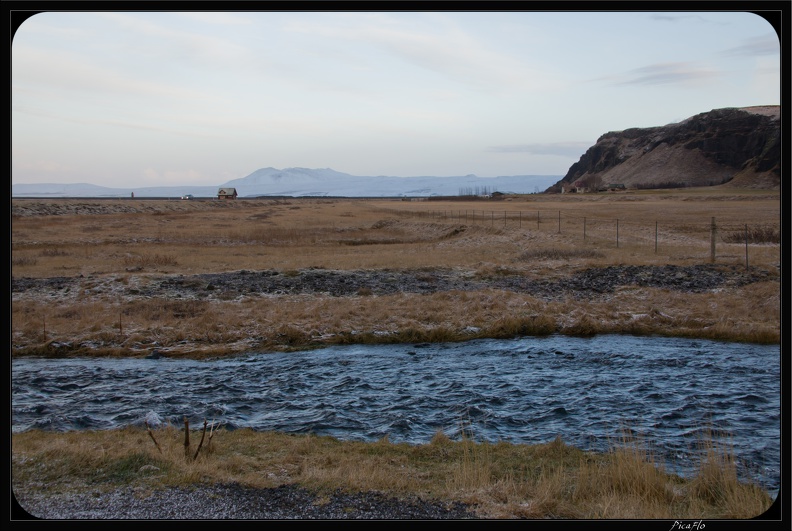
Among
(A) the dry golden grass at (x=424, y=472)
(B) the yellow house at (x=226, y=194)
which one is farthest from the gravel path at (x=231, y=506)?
(B) the yellow house at (x=226, y=194)

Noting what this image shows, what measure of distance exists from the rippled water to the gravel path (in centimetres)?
385

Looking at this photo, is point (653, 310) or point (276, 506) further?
point (653, 310)

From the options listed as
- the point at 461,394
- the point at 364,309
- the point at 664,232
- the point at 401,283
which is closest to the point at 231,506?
the point at 461,394

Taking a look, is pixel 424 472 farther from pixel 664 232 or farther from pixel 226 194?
pixel 226 194

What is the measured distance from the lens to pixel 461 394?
15.2 meters

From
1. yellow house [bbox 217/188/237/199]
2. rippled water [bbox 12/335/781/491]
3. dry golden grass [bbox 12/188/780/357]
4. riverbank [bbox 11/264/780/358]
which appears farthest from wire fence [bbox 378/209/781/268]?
yellow house [bbox 217/188/237/199]

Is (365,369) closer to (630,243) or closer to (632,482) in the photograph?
(632,482)

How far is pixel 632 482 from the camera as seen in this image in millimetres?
8492

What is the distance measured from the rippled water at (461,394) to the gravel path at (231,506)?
385 cm

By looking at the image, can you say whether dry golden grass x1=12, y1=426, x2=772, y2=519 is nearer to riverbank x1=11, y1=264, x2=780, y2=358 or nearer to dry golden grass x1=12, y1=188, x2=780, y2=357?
riverbank x1=11, y1=264, x2=780, y2=358

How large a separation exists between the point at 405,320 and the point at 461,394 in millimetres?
8080

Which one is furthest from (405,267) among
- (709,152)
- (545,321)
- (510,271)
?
(709,152)

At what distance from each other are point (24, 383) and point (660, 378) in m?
18.3

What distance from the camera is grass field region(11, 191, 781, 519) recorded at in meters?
8.65
